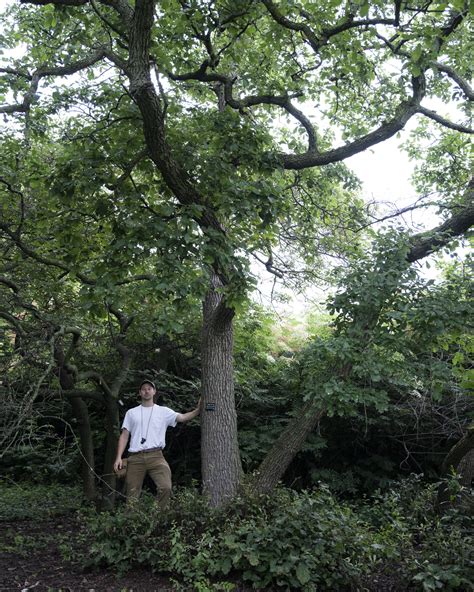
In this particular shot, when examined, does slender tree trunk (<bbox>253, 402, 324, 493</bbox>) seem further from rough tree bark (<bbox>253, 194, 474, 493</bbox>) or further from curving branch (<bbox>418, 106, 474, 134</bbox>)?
curving branch (<bbox>418, 106, 474, 134</bbox>)

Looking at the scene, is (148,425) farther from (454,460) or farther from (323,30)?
(323,30)

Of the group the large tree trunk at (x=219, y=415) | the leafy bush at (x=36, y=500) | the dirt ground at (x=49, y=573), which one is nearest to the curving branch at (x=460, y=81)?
the large tree trunk at (x=219, y=415)

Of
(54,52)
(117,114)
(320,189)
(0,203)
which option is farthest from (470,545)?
(54,52)

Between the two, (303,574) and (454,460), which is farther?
(454,460)

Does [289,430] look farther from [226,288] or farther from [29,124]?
[29,124]

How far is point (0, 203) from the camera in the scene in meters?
7.75

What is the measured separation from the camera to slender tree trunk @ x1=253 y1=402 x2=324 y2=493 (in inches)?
249

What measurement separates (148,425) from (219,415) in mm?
826

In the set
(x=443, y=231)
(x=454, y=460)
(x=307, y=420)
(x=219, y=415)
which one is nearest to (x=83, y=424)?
(x=219, y=415)

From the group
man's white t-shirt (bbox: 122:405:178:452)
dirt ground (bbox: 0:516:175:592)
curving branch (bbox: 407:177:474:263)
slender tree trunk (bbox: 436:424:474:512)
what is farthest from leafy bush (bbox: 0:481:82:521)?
curving branch (bbox: 407:177:474:263)

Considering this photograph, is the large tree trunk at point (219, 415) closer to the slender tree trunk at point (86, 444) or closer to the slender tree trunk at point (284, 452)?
the slender tree trunk at point (284, 452)

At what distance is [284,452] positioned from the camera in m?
6.41

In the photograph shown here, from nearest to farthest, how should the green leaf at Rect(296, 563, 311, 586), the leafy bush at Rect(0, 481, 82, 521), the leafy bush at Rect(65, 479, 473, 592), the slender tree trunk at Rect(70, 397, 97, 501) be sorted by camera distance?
the green leaf at Rect(296, 563, 311, 586)
the leafy bush at Rect(65, 479, 473, 592)
the slender tree trunk at Rect(70, 397, 97, 501)
the leafy bush at Rect(0, 481, 82, 521)

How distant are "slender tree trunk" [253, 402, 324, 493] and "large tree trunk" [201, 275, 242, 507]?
281 millimetres
